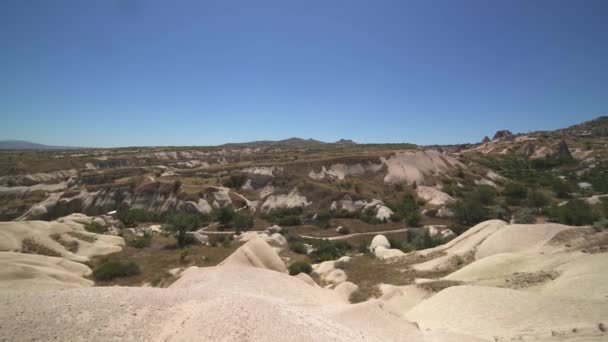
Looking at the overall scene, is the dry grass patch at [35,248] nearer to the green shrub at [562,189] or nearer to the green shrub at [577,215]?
the green shrub at [577,215]

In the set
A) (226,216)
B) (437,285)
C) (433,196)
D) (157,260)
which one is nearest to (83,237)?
(157,260)

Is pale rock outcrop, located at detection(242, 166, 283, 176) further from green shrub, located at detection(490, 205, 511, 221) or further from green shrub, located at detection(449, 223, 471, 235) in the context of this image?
green shrub, located at detection(490, 205, 511, 221)

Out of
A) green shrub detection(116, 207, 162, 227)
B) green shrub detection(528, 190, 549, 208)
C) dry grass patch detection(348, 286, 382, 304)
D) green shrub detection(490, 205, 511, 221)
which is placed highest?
green shrub detection(528, 190, 549, 208)

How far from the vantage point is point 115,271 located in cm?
1958

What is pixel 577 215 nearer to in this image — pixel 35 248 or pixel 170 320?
pixel 170 320

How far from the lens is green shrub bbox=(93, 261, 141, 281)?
1923cm

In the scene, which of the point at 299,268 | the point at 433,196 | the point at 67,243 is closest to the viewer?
the point at 299,268

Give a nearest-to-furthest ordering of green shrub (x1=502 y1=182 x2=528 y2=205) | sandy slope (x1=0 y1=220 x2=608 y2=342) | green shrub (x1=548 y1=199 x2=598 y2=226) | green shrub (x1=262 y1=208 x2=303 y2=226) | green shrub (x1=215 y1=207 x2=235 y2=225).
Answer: sandy slope (x1=0 y1=220 x2=608 y2=342) → green shrub (x1=548 y1=199 x2=598 y2=226) → green shrub (x1=215 y1=207 x2=235 y2=225) → green shrub (x1=262 y1=208 x2=303 y2=226) → green shrub (x1=502 y1=182 x2=528 y2=205)

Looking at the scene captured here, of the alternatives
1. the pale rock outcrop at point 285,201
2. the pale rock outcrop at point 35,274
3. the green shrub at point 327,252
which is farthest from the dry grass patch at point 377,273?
the pale rock outcrop at point 285,201

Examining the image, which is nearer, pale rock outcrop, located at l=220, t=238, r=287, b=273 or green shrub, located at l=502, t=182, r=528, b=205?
pale rock outcrop, located at l=220, t=238, r=287, b=273

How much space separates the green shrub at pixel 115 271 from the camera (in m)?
19.2

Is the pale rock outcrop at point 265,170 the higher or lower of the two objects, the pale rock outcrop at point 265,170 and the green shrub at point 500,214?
the higher

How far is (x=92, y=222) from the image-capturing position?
3934 cm

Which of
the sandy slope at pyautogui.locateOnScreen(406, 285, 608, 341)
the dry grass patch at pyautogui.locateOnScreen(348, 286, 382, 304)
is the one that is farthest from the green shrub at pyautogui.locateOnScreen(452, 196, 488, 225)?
the sandy slope at pyautogui.locateOnScreen(406, 285, 608, 341)
